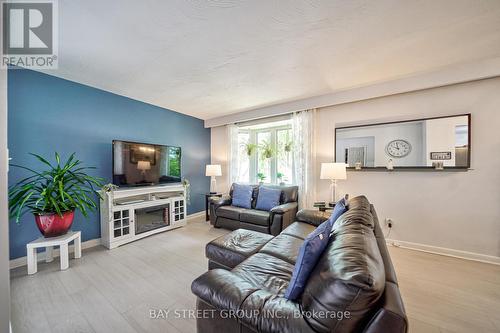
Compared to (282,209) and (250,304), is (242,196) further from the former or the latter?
(250,304)

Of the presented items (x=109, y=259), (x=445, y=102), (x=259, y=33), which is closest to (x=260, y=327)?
(x=259, y=33)

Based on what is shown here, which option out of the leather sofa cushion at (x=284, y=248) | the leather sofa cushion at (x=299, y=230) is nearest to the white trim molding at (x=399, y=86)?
the leather sofa cushion at (x=299, y=230)

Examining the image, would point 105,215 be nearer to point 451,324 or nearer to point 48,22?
point 48,22

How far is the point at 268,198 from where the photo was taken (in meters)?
3.61

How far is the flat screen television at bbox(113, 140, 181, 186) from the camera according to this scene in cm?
308

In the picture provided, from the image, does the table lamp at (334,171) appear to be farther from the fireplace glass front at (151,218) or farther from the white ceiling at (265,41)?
the fireplace glass front at (151,218)

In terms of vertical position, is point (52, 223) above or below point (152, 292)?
above

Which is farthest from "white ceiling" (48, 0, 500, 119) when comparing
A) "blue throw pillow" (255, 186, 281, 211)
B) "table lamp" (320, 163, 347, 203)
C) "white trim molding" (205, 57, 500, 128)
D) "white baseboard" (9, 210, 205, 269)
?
"white baseboard" (9, 210, 205, 269)

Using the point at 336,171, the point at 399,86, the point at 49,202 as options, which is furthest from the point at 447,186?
the point at 49,202

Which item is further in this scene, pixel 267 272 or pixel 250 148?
pixel 250 148

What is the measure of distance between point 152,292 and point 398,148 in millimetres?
3643

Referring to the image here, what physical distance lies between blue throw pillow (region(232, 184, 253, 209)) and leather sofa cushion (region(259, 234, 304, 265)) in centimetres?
173

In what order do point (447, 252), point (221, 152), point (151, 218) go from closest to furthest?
point (447, 252)
point (151, 218)
point (221, 152)

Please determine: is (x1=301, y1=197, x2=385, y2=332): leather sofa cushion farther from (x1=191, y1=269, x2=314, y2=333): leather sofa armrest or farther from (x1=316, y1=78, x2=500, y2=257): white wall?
(x1=316, y1=78, x2=500, y2=257): white wall
